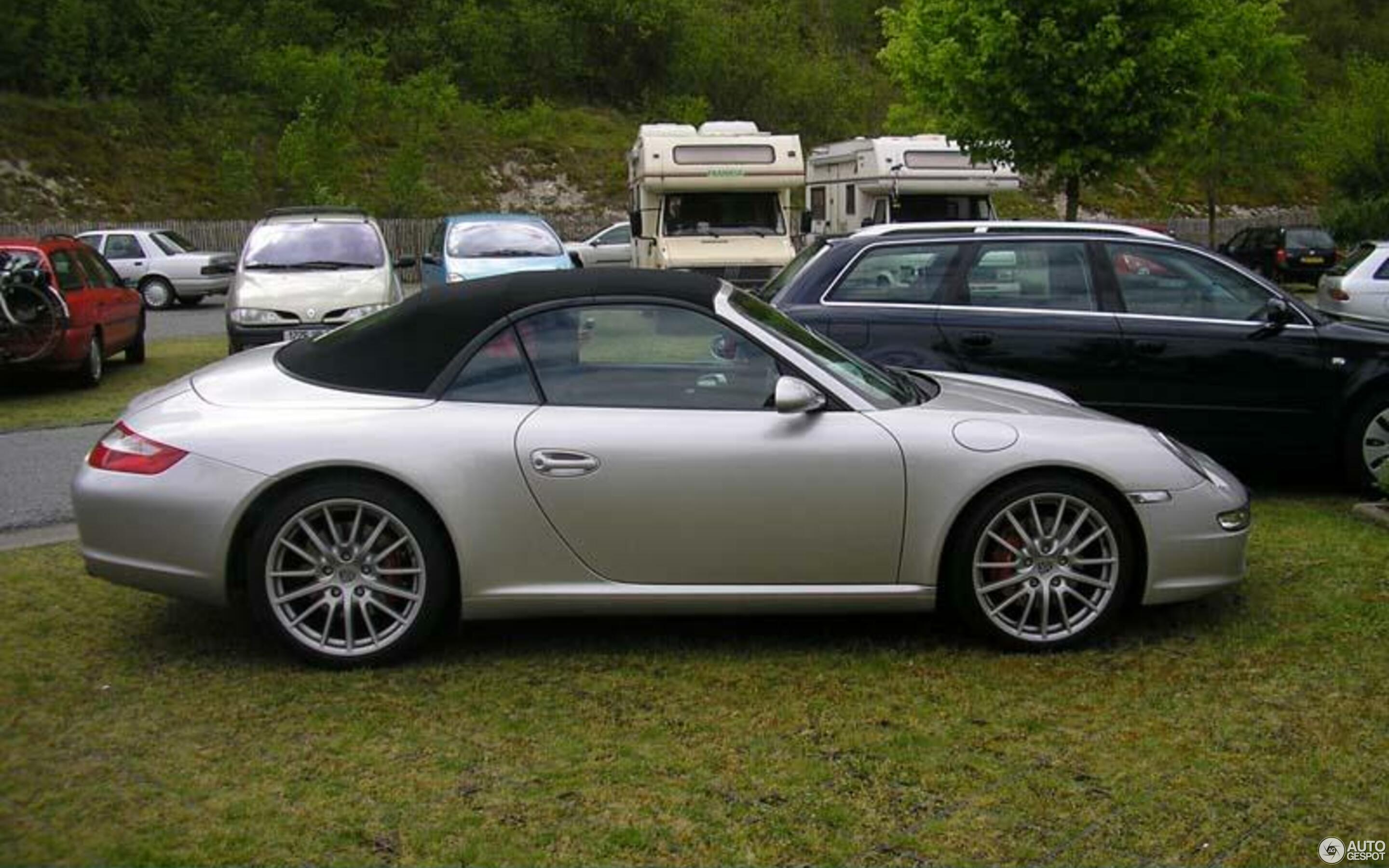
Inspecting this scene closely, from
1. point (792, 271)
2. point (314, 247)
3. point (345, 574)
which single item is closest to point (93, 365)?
point (314, 247)

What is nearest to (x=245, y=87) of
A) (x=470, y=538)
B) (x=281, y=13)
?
(x=281, y=13)

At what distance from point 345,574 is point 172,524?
653 millimetres

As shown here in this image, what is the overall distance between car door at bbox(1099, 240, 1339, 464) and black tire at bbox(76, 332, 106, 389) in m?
10.2

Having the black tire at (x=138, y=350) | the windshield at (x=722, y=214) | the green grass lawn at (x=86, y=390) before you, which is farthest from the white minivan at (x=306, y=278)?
the windshield at (x=722, y=214)

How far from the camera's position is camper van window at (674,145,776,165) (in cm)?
1906

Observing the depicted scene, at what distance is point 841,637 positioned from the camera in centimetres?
564

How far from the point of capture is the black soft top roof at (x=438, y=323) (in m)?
5.45

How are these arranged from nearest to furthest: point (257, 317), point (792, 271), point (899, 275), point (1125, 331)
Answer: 1. point (1125, 331)
2. point (899, 275)
3. point (792, 271)
4. point (257, 317)

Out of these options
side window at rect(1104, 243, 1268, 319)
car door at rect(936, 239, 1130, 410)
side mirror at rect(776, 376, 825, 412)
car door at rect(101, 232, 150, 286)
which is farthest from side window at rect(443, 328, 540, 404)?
car door at rect(101, 232, 150, 286)

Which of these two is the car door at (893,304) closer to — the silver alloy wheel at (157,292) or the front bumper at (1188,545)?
the front bumper at (1188,545)

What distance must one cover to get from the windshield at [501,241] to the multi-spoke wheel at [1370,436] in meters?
11.4

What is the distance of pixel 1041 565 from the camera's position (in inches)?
212

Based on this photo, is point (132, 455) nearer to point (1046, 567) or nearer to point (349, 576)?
point (349, 576)

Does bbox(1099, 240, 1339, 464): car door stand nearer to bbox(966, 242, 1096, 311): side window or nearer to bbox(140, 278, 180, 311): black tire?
bbox(966, 242, 1096, 311): side window
